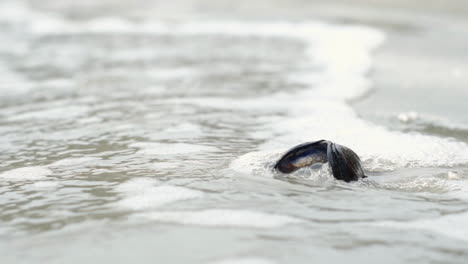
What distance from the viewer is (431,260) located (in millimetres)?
1796

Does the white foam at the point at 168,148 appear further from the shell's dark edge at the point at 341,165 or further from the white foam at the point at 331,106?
the shell's dark edge at the point at 341,165

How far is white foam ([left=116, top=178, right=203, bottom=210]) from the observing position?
7.47 ft

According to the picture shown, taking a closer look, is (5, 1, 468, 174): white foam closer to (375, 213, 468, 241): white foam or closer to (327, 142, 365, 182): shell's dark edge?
(327, 142, 365, 182): shell's dark edge

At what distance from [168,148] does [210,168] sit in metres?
0.44

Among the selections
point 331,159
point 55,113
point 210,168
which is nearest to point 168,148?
point 210,168

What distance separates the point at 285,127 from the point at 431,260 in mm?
1872

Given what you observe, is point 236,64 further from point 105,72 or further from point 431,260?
point 431,260

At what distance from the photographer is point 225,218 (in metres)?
2.13

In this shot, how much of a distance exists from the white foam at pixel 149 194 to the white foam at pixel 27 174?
1.36ft

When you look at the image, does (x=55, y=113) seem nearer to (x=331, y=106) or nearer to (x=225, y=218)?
(x=331, y=106)

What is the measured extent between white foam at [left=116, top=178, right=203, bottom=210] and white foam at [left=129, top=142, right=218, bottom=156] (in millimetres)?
497

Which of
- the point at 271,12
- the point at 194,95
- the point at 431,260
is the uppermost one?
the point at 271,12

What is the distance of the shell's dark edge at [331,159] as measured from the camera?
8.27ft

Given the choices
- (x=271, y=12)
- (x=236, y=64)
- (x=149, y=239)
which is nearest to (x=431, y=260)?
(x=149, y=239)
